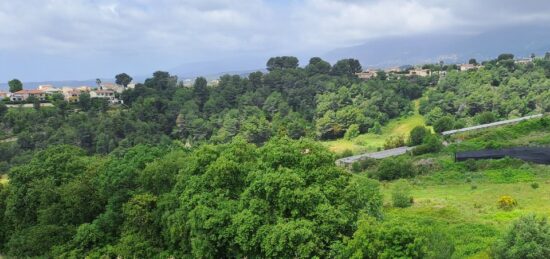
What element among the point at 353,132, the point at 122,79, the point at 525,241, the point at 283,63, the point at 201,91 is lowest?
the point at 353,132

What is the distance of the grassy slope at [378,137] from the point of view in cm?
5888

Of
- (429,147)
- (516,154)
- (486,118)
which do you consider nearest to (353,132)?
(486,118)

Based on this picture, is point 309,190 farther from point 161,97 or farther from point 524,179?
point 161,97

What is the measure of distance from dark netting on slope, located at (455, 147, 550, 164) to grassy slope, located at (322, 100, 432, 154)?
16.3 meters

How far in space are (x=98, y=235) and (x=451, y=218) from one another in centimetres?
1662

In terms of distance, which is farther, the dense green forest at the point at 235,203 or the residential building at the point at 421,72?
the residential building at the point at 421,72

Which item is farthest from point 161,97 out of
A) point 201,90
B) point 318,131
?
point 318,131

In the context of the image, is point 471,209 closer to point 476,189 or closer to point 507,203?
point 507,203

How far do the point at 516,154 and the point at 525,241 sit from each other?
2534 cm

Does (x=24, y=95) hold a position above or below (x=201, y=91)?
above

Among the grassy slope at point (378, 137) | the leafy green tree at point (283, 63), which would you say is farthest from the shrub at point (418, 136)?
the leafy green tree at point (283, 63)

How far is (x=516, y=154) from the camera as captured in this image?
1495 inches

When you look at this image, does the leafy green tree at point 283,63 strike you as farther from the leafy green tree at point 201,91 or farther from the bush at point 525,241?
the bush at point 525,241

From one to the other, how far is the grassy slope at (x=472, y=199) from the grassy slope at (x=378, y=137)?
55.6ft
